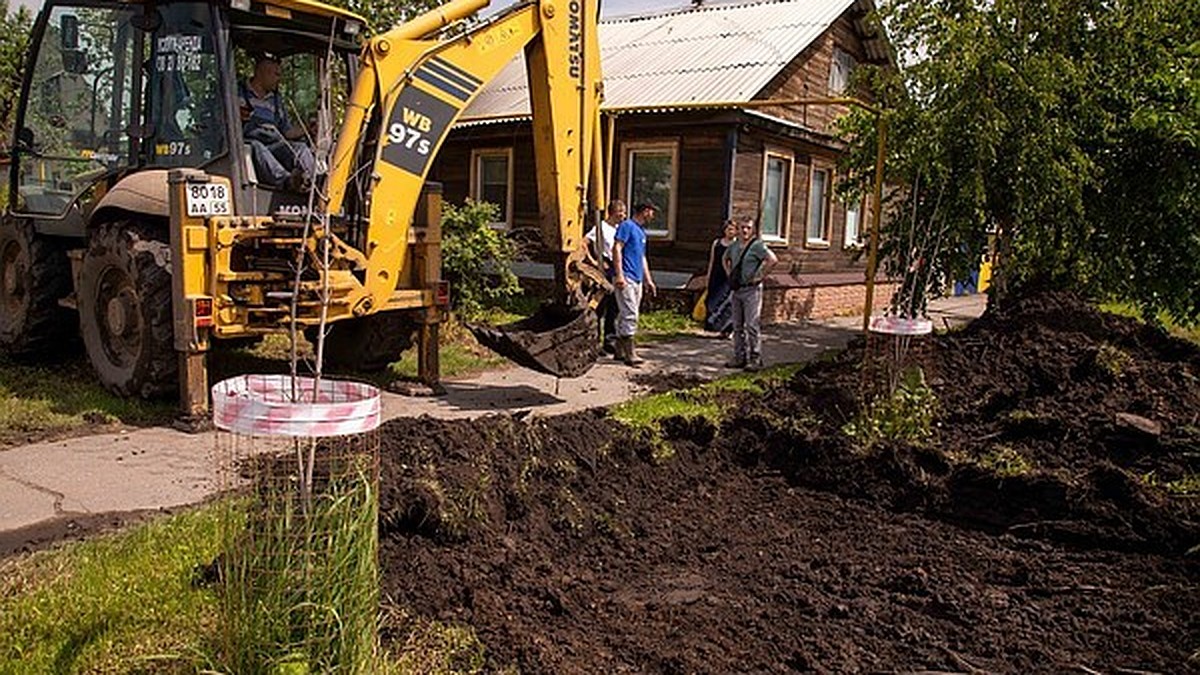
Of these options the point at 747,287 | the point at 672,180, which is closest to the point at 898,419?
the point at 747,287

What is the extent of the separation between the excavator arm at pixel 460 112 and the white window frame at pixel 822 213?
9.94m

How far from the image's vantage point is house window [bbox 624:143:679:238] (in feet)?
52.0

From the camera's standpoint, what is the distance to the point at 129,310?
725 centimetres

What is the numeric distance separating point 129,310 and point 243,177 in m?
1.29

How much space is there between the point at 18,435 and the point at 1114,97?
37.1 feet

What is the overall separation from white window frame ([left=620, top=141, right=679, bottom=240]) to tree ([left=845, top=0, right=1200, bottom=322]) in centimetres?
418

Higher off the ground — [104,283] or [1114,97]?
[1114,97]

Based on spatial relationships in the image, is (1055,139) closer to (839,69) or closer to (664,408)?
(664,408)

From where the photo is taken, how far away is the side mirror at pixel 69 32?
7492 mm

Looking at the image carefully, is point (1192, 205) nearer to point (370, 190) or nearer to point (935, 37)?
point (935, 37)

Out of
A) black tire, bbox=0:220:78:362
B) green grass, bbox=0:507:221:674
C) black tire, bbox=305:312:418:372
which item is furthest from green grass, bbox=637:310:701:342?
green grass, bbox=0:507:221:674

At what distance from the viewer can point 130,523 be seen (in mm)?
5016

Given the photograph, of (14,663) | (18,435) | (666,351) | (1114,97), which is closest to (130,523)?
(14,663)

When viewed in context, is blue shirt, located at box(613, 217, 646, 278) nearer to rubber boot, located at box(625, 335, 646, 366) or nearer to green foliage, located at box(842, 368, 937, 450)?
rubber boot, located at box(625, 335, 646, 366)
